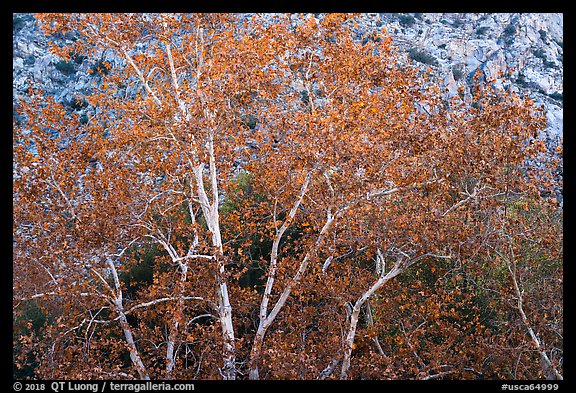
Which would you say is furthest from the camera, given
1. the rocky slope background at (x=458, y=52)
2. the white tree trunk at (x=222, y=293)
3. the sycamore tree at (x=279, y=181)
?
the rocky slope background at (x=458, y=52)

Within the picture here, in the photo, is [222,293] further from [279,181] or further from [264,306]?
[279,181]

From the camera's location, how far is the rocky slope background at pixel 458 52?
1230 inches

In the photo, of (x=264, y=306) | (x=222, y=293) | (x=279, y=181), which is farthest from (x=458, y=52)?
(x=222, y=293)

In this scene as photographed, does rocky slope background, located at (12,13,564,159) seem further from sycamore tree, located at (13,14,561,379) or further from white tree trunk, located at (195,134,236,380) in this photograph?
white tree trunk, located at (195,134,236,380)

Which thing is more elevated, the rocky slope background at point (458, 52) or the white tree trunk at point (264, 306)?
the rocky slope background at point (458, 52)

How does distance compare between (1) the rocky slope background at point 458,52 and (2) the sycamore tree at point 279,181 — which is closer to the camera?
(2) the sycamore tree at point 279,181

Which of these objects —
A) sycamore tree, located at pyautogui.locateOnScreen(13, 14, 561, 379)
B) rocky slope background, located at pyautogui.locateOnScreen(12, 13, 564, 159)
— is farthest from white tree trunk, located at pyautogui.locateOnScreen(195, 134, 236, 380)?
rocky slope background, located at pyautogui.locateOnScreen(12, 13, 564, 159)

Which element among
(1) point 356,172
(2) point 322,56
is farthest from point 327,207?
(2) point 322,56

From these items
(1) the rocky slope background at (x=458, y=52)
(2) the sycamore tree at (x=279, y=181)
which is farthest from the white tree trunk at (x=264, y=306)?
(1) the rocky slope background at (x=458, y=52)

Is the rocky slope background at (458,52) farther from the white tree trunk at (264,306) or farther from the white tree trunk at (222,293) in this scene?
the white tree trunk at (264,306)

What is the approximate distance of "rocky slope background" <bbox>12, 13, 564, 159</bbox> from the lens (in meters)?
31.2

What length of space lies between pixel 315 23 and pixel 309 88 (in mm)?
1155
